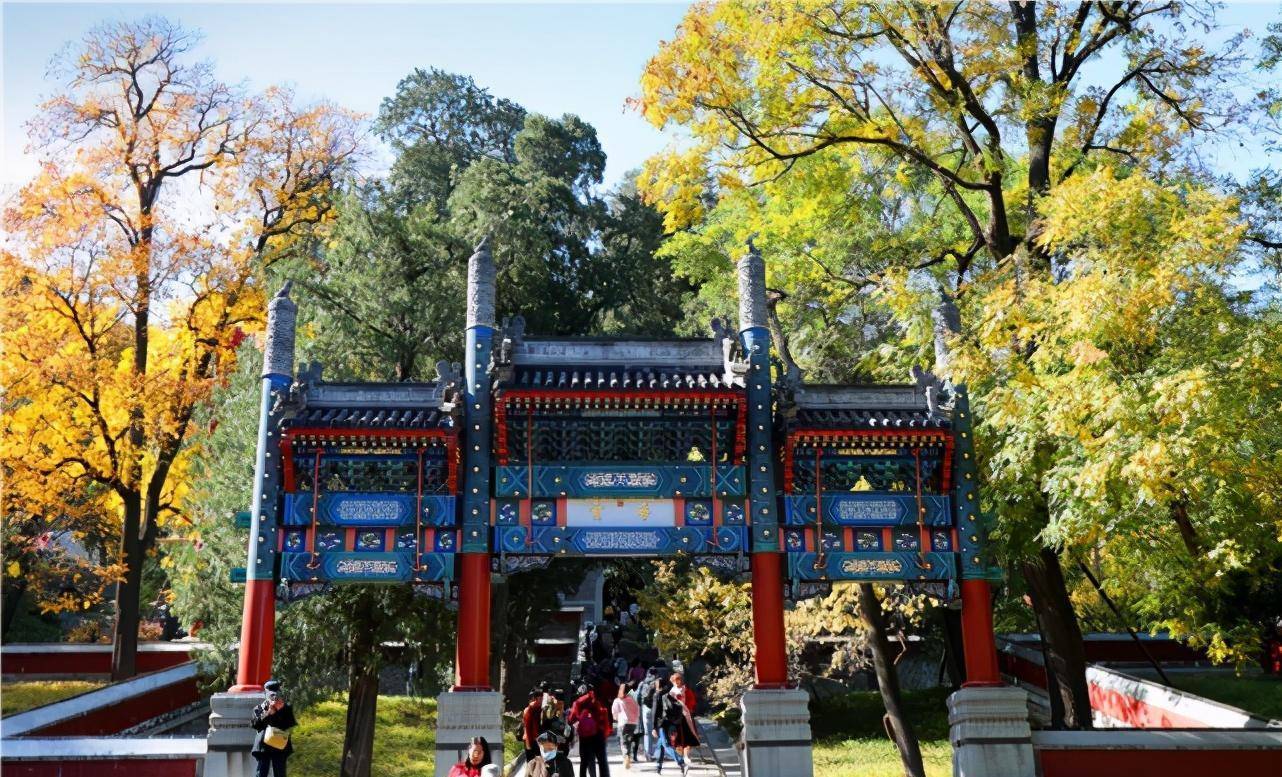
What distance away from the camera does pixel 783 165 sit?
2002 cm

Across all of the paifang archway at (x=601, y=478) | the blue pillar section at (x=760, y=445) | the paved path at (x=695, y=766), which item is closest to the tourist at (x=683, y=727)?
the paved path at (x=695, y=766)

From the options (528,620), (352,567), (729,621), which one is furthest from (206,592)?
(729,621)

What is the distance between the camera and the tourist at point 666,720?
1686 cm

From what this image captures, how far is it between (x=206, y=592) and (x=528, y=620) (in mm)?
8539

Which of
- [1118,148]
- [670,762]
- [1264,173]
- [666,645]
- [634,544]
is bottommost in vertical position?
[670,762]

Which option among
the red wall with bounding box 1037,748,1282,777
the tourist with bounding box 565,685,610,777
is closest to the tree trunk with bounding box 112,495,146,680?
the tourist with bounding box 565,685,610,777

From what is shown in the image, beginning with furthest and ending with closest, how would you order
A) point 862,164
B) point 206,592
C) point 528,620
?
1. point 528,620
2. point 862,164
3. point 206,592

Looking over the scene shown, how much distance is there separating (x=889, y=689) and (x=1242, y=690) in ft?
31.2

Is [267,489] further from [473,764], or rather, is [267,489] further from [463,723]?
[473,764]

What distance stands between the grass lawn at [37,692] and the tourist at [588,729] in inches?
565

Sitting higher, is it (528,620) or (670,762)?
(528,620)

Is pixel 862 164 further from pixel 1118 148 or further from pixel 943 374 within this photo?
pixel 943 374

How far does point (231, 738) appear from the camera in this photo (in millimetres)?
14773

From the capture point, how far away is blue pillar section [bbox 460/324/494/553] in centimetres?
1593
